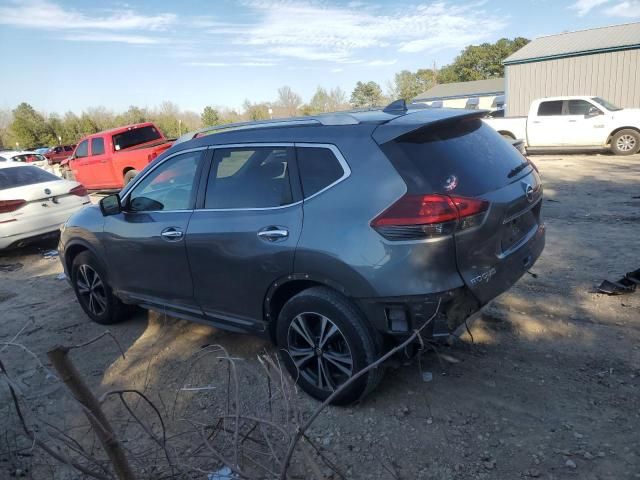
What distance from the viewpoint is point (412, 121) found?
3.10 m

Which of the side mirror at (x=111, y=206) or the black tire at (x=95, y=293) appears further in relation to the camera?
the black tire at (x=95, y=293)

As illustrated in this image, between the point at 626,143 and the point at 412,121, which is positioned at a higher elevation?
the point at 412,121

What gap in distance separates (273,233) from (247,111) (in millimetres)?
50018

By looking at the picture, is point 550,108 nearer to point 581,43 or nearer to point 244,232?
point 581,43

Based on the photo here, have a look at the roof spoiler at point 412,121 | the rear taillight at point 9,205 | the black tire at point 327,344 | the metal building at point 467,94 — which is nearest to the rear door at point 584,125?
the roof spoiler at point 412,121

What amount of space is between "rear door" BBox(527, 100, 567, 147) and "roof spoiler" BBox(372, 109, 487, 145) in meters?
13.0

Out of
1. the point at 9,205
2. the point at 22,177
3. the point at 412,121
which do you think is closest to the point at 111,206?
the point at 412,121

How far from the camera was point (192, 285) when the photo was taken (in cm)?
388

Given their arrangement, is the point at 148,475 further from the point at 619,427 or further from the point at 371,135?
the point at 619,427

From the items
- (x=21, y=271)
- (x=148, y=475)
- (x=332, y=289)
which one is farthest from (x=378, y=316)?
(x=21, y=271)

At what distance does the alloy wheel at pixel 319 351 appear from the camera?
313 cm

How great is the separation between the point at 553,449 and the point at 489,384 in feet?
2.25

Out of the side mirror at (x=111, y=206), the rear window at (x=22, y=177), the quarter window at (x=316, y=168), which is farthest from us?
the rear window at (x=22, y=177)

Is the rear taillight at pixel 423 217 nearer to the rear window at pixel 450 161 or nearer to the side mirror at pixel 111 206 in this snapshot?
the rear window at pixel 450 161
